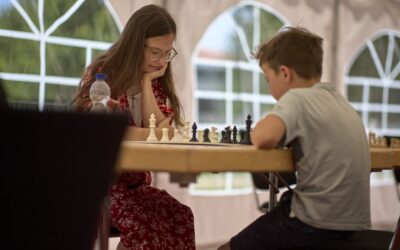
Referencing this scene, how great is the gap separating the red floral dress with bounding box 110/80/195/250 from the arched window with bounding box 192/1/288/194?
216 cm

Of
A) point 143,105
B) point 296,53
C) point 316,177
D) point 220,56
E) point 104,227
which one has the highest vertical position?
point 220,56

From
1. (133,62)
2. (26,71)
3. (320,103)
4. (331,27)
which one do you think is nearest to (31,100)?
(26,71)

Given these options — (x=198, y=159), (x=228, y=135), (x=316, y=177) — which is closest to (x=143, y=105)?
(x=228, y=135)

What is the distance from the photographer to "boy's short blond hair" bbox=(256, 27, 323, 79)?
6.39ft

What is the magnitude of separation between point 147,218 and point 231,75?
9.01 ft

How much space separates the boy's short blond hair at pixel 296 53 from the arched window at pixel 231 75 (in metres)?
2.70

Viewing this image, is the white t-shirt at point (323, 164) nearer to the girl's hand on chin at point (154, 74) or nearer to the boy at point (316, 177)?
the boy at point (316, 177)

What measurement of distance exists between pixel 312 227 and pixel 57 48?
2667 millimetres

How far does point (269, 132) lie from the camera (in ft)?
5.32

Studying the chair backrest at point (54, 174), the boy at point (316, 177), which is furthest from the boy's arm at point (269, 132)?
the chair backrest at point (54, 174)

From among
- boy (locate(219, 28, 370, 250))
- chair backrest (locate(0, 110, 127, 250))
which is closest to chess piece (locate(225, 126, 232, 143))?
boy (locate(219, 28, 370, 250))

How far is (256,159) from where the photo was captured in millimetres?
1522

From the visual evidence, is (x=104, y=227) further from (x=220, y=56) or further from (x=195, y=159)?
(x=220, y=56)

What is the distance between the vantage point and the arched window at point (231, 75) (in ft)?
15.7
